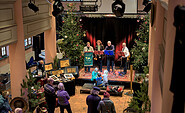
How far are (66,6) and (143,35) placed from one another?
444 cm

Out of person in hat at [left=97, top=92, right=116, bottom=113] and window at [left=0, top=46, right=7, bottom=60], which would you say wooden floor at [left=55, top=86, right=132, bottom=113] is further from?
window at [left=0, top=46, right=7, bottom=60]

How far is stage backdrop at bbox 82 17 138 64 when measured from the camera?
1281 cm

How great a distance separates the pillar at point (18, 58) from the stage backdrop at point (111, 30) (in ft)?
19.5

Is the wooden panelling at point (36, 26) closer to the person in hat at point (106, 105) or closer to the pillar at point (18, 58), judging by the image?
the pillar at point (18, 58)

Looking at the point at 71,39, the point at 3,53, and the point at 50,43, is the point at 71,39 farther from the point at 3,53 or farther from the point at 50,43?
the point at 3,53

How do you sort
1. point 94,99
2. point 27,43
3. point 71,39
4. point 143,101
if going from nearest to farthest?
1. point 94,99
2. point 143,101
3. point 71,39
4. point 27,43

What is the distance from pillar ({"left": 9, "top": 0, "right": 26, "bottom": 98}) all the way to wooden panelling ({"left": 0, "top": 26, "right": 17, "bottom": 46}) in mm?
205

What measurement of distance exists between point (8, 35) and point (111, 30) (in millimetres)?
7115

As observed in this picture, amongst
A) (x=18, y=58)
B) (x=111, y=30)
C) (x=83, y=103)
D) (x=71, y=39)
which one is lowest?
(x=83, y=103)

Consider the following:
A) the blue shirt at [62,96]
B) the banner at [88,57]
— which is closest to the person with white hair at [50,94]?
the blue shirt at [62,96]

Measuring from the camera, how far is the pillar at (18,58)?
749cm

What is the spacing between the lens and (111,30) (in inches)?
519

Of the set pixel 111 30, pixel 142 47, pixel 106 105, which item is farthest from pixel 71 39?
pixel 106 105

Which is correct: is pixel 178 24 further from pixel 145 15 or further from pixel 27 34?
pixel 145 15
